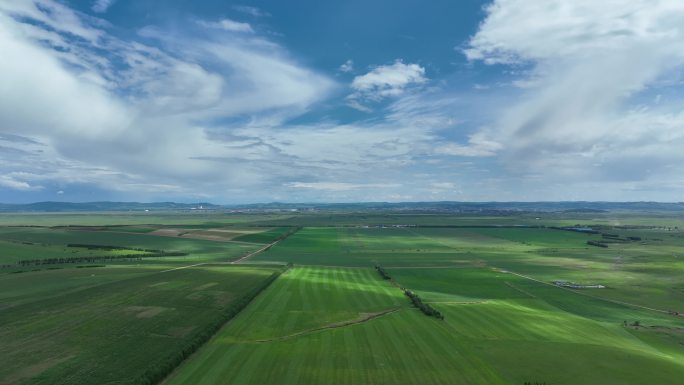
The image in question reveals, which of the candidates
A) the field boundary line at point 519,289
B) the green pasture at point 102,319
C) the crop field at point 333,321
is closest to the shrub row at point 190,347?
the crop field at point 333,321

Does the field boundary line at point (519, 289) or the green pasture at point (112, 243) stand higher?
the green pasture at point (112, 243)

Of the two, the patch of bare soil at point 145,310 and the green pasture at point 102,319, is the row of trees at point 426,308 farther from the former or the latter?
the patch of bare soil at point 145,310

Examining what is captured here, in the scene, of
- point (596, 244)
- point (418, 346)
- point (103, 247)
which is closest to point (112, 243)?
point (103, 247)

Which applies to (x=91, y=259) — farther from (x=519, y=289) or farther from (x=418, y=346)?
(x=519, y=289)

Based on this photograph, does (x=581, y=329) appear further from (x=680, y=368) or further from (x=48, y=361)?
(x=48, y=361)

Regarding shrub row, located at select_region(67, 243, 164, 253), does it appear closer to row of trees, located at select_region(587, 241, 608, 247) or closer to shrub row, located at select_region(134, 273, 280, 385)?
shrub row, located at select_region(134, 273, 280, 385)

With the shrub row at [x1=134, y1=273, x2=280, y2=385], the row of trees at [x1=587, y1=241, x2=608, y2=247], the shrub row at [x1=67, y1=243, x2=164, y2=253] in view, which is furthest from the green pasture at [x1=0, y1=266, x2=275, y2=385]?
the row of trees at [x1=587, y1=241, x2=608, y2=247]

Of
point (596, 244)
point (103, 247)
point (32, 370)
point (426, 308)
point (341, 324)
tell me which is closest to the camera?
point (32, 370)
